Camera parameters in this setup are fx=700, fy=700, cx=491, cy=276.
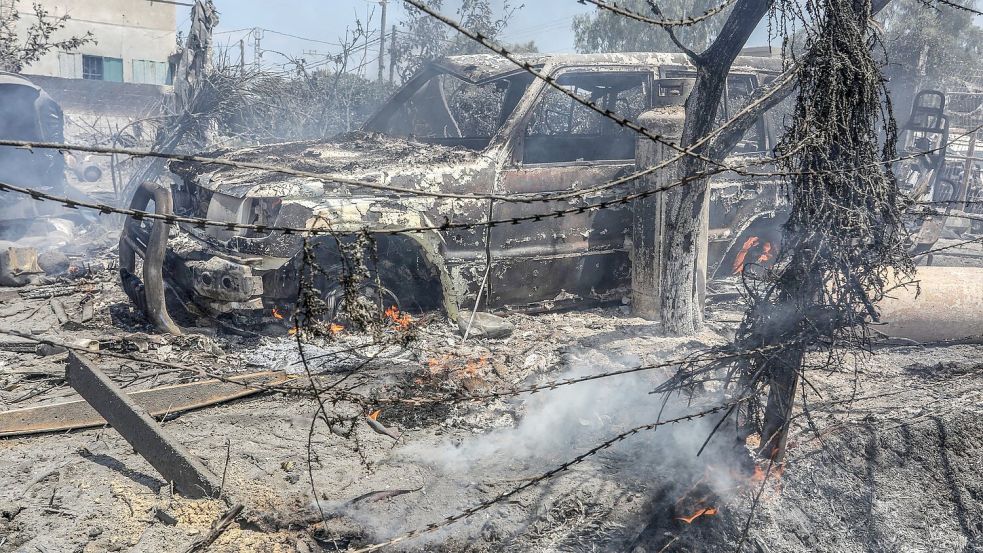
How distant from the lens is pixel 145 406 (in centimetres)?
403

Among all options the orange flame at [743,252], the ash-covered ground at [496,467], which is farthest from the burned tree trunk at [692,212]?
the orange flame at [743,252]

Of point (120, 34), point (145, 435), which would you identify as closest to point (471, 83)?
point (145, 435)

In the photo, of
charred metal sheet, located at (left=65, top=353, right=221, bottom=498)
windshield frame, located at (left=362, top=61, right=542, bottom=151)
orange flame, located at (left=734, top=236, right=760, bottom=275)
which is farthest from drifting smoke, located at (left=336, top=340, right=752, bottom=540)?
orange flame, located at (left=734, top=236, right=760, bottom=275)

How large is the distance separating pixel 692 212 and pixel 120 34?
31.4 m

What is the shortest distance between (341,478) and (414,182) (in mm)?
2406

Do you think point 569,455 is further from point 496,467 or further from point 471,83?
point 471,83

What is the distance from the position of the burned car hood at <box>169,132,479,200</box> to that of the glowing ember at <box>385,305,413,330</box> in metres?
0.94

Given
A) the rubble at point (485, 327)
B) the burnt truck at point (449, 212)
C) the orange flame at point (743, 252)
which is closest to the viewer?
the burnt truck at point (449, 212)

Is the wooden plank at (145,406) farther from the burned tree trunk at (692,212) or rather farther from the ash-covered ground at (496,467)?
the burned tree trunk at (692,212)

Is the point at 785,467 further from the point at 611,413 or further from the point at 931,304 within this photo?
the point at 931,304

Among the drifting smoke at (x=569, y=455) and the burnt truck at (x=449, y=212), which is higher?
the burnt truck at (x=449, y=212)

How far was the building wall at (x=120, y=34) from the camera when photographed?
94.2ft

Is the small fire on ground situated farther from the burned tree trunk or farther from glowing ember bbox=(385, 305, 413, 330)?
glowing ember bbox=(385, 305, 413, 330)

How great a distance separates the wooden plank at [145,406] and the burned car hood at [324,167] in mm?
1372
